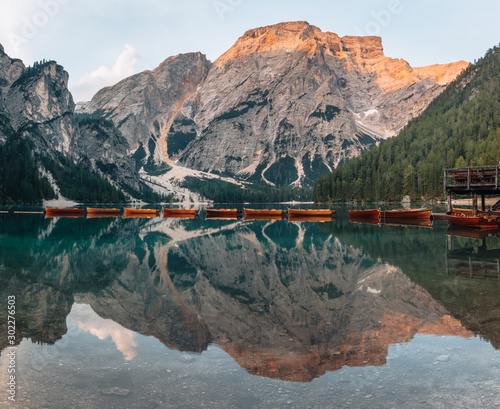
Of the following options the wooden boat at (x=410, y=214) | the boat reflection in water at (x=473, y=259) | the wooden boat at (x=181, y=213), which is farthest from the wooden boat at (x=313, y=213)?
the boat reflection in water at (x=473, y=259)

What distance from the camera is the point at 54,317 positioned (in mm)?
14477

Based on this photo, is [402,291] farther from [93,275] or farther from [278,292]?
[93,275]

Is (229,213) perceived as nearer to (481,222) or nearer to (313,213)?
(313,213)

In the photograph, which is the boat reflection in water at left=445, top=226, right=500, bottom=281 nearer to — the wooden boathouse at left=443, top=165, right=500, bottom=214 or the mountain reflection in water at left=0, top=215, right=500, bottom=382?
the mountain reflection in water at left=0, top=215, right=500, bottom=382

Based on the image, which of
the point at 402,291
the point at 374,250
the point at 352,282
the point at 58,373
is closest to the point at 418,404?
the point at 58,373

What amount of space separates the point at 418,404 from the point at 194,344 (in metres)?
6.32

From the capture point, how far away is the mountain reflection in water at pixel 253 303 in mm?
11469

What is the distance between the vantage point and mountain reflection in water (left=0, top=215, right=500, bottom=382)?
11.5 meters

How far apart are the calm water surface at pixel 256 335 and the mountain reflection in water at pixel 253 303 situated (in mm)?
74

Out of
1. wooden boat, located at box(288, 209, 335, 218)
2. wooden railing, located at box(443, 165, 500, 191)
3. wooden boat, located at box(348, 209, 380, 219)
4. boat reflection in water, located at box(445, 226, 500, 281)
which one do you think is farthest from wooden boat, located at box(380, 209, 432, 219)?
boat reflection in water, located at box(445, 226, 500, 281)

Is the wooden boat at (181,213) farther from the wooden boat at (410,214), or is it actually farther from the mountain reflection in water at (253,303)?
the mountain reflection in water at (253,303)

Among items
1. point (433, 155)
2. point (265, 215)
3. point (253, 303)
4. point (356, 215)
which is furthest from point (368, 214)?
point (433, 155)

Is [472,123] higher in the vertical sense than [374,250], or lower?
higher

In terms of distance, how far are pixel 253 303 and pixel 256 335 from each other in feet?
12.9
